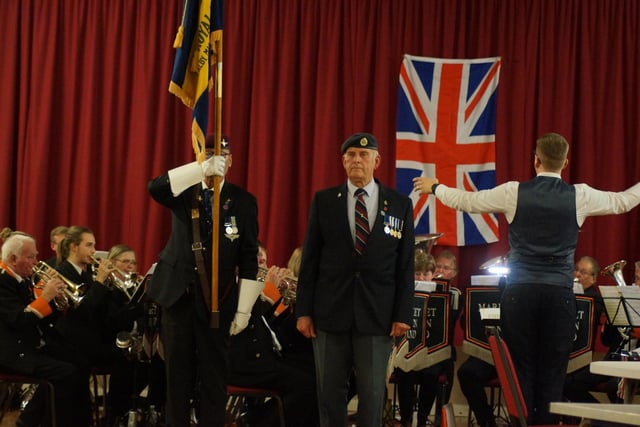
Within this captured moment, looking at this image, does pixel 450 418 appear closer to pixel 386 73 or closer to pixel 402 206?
pixel 402 206

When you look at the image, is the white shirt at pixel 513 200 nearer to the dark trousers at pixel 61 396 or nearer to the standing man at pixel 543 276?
the standing man at pixel 543 276

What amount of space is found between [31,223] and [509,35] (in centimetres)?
541

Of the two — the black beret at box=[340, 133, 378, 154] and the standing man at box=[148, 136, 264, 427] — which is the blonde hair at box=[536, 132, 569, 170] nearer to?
the black beret at box=[340, 133, 378, 154]

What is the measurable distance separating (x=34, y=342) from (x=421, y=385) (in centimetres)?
292

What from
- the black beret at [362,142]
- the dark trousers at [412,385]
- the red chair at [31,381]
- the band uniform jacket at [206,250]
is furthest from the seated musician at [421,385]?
the red chair at [31,381]

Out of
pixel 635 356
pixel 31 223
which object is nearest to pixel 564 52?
pixel 635 356

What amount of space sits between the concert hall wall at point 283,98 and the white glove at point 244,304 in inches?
173

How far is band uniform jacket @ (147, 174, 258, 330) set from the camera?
4.80m

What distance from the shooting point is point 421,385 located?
23.0ft

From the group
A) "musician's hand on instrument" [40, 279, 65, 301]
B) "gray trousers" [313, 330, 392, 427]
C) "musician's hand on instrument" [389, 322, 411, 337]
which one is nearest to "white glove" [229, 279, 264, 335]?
"gray trousers" [313, 330, 392, 427]

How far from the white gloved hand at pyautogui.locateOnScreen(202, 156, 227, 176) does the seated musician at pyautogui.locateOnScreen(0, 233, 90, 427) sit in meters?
1.74

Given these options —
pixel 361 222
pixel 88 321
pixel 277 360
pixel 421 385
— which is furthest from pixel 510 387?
pixel 88 321

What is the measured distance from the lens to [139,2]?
9.75 meters

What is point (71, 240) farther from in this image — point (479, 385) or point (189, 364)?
point (479, 385)
